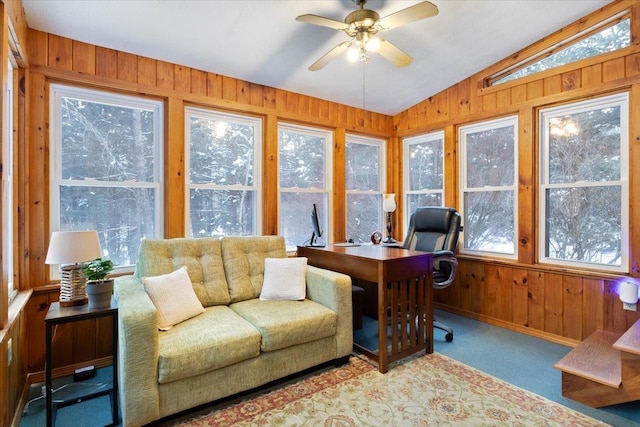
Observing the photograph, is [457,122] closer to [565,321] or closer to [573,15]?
[573,15]

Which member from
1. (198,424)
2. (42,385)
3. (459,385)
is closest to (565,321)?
(459,385)

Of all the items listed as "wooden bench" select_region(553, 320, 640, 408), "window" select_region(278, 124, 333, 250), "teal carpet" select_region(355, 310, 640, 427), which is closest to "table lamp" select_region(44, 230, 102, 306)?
"window" select_region(278, 124, 333, 250)

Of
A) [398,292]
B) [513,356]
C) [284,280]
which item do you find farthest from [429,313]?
[284,280]

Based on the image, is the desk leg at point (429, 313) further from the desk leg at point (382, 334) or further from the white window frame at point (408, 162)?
the white window frame at point (408, 162)

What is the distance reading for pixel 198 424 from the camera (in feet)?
6.35

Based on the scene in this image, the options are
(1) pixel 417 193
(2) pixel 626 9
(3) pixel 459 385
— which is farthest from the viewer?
(1) pixel 417 193

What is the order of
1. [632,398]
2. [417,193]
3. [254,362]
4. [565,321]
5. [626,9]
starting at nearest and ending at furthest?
[632,398] → [254,362] → [626,9] → [565,321] → [417,193]

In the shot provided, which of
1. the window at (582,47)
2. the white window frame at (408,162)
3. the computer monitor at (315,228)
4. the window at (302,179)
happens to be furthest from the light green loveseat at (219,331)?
the window at (582,47)

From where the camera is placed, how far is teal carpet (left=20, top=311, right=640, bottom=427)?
6.55 feet

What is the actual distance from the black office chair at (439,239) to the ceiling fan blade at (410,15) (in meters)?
1.83

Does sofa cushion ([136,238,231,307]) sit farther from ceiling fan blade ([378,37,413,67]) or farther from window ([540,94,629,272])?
window ([540,94,629,272])

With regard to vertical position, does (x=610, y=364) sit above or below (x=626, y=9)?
below

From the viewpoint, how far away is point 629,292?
103 inches

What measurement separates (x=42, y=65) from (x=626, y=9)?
4481 millimetres
